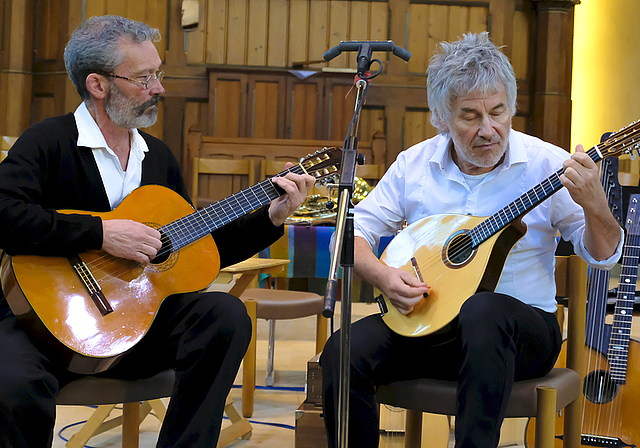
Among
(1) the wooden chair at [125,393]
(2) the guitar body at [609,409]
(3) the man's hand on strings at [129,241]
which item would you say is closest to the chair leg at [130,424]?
(1) the wooden chair at [125,393]

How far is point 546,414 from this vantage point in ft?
5.03

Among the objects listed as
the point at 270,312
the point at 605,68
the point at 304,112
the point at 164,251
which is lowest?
the point at 270,312

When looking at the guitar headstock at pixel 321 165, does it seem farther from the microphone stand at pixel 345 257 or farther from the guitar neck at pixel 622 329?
the guitar neck at pixel 622 329

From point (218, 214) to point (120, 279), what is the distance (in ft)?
1.18

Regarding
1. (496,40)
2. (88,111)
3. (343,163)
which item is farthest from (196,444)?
(496,40)

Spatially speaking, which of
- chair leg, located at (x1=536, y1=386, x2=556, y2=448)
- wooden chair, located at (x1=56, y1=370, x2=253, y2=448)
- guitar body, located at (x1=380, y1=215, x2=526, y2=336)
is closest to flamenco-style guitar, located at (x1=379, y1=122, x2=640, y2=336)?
guitar body, located at (x1=380, y1=215, x2=526, y2=336)

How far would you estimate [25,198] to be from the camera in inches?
70.1

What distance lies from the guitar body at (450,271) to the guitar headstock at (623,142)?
0.30 meters

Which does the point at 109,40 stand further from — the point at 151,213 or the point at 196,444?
the point at 196,444

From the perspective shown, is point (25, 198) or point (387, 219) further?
point (387, 219)

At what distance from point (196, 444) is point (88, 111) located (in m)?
1.17

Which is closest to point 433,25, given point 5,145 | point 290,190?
point 5,145

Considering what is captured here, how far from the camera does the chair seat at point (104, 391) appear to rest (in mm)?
1600

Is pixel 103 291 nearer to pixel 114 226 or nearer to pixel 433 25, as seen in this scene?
pixel 114 226
